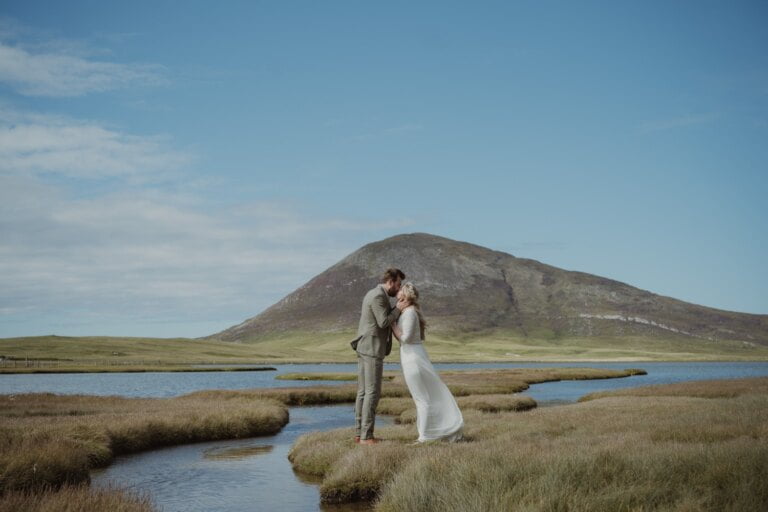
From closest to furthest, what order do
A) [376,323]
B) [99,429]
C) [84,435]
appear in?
[376,323] < [84,435] < [99,429]

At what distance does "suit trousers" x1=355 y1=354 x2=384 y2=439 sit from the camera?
16.3 metres

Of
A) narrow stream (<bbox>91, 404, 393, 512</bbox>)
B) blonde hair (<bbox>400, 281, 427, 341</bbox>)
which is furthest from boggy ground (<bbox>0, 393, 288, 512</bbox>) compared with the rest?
blonde hair (<bbox>400, 281, 427, 341</bbox>)

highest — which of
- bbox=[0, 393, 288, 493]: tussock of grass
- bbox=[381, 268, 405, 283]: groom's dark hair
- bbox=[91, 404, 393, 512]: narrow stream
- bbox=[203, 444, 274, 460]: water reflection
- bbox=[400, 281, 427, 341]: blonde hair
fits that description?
bbox=[381, 268, 405, 283]: groom's dark hair

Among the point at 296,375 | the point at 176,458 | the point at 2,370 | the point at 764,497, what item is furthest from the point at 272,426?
the point at 2,370

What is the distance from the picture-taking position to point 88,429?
21.3 meters

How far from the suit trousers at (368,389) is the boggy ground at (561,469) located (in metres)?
0.65

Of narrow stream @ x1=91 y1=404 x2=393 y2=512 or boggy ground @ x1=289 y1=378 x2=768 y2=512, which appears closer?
boggy ground @ x1=289 y1=378 x2=768 y2=512

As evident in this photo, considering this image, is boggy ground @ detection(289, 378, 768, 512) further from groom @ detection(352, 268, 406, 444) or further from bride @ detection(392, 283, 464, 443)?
groom @ detection(352, 268, 406, 444)

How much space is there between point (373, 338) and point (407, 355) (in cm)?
96

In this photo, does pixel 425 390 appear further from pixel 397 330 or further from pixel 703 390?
pixel 703 390

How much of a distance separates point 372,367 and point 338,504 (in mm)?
3733

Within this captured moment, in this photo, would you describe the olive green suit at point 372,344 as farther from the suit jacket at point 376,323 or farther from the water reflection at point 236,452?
the water reflection at point 236,452

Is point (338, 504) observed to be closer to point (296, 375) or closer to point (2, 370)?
point (296, 375)

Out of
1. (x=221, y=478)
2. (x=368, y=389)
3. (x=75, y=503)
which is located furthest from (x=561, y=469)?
(x=221, y=478)
